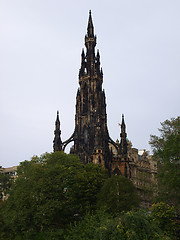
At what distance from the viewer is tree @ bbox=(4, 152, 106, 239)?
41.9 m

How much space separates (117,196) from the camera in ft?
139

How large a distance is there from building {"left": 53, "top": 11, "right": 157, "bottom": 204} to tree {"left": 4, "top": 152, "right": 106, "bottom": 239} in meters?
20.7

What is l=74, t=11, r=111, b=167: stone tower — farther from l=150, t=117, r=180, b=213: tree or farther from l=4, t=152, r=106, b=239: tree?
l=150, t=117, r=180, b=213: tree

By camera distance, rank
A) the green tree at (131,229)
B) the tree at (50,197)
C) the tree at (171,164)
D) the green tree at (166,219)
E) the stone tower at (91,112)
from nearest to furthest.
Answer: the green tree at (131,229), the green tree at (166,219), the tree at (171,164), the tree at (50,197), the stone tower at (91,112)

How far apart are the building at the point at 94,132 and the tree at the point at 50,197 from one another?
2068cm

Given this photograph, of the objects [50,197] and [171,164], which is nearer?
[171,164]

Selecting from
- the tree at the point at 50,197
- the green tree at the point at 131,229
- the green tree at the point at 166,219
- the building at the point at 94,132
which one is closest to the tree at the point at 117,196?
the tree at the point at 50,197

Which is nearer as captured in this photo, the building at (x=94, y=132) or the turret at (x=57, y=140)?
the building at (x=94, y=132)

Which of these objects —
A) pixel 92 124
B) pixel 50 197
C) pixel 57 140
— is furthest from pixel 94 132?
pixel 50 197

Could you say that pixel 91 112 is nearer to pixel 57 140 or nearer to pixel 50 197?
pixel 57 140

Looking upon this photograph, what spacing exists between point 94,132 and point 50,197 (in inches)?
1190

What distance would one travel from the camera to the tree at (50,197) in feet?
137

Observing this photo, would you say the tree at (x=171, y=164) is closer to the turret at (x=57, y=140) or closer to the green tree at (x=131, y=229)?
the green tree at (x=131, y=229)

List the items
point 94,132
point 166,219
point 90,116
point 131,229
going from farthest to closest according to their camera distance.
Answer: point 90,116 < point 94,132 < point 166,219 < point 131,229
